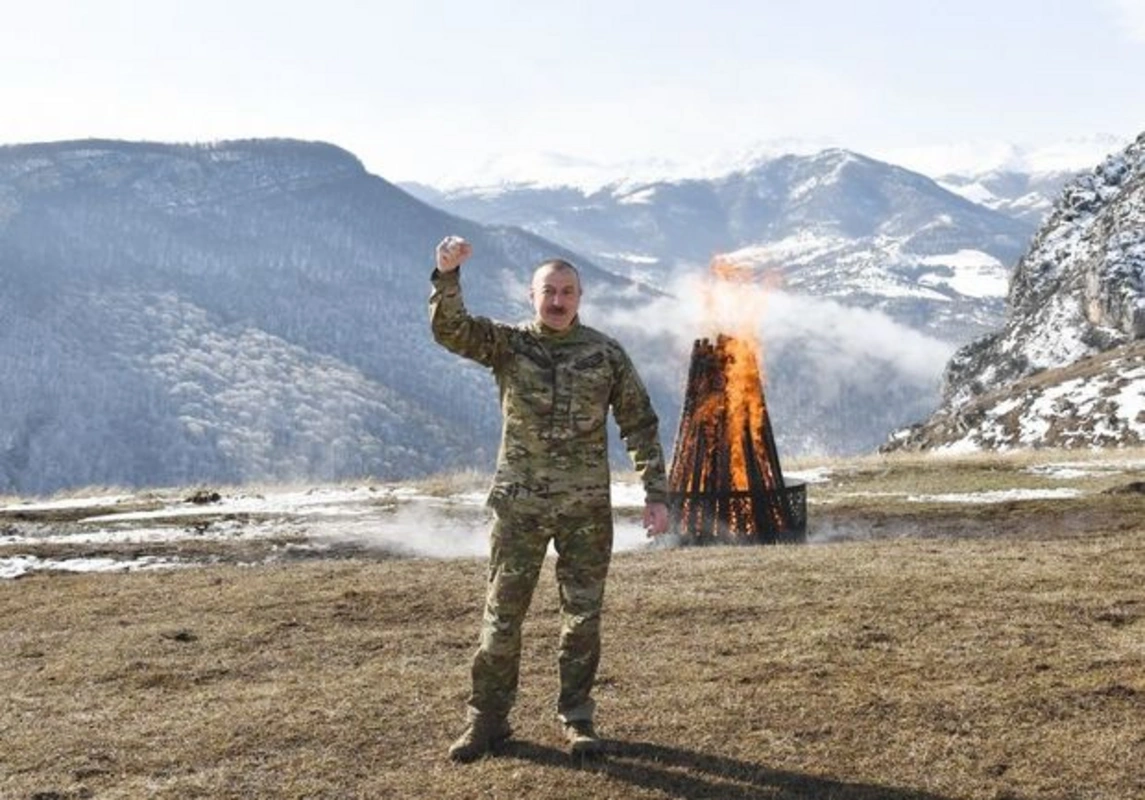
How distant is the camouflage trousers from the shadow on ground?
297 millimetres

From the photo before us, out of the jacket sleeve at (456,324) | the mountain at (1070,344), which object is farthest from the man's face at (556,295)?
the mountain at (1070,344)

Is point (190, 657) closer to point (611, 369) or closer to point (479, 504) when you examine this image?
point (611, 369)

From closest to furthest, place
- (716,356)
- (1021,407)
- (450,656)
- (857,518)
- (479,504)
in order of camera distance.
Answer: (450,656)
(716,356)
(857,518)
(479,504)
(1021,407)

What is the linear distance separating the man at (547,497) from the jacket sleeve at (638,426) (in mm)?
122

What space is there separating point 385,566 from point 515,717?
7.20 m

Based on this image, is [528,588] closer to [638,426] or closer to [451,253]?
[638,426]

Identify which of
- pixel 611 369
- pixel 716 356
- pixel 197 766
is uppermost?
pixel 716 356

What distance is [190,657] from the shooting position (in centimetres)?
959

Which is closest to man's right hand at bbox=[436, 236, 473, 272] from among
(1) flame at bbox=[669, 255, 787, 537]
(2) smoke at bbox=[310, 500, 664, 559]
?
(2) smoke at bbox=[310, 500, 664, 559]

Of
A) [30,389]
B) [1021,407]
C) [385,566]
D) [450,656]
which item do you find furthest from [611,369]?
[30,389]

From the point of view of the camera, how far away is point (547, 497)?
668 centimetres

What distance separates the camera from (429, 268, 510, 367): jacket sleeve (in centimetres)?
647

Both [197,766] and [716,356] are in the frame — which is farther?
[716,356]

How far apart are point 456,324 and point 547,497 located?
3.99 feet
